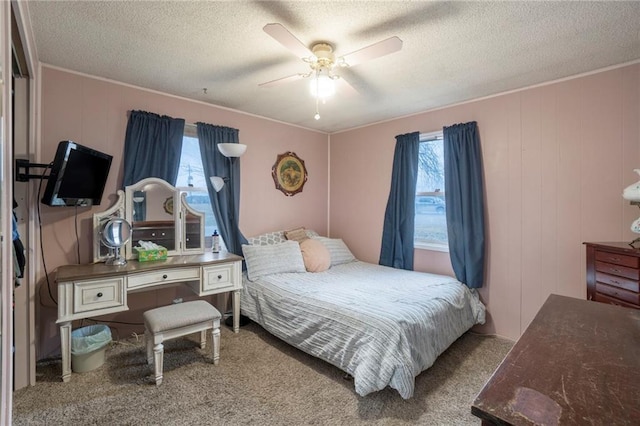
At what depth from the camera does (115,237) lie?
2.45 meters

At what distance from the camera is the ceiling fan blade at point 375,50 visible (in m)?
1.59

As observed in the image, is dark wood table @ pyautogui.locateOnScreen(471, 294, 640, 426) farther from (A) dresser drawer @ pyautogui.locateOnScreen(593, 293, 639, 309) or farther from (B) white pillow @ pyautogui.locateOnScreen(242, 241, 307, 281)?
(B) white pillow @ pyautogui.locateOnScreen(242, 241, 307, 281)

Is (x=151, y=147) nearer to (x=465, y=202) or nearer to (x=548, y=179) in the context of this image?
(x=465, y=202)

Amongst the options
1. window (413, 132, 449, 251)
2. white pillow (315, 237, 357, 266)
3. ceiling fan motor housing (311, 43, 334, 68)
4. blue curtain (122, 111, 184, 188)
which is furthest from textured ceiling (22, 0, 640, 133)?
white pillow (315, 237, 357, 266)

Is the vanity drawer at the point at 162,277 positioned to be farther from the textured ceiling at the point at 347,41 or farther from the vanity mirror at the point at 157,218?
the textured ceiling at the point at 347,41

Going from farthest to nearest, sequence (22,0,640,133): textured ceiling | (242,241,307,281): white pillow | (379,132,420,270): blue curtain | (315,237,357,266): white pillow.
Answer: (315,237,357,266): white pillow → (379,132,420,270): blue curtain → (242,241,307,281): white pillow → (22,0,640,133): textured ceiling

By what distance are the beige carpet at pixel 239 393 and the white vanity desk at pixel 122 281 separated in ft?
1.00

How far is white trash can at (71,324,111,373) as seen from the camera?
84.2 inches

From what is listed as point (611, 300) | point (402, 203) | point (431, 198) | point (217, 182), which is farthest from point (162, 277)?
point (611, 300)

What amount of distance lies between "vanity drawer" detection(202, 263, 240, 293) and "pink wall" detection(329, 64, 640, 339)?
213 centimetres

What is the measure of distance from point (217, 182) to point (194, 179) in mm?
275

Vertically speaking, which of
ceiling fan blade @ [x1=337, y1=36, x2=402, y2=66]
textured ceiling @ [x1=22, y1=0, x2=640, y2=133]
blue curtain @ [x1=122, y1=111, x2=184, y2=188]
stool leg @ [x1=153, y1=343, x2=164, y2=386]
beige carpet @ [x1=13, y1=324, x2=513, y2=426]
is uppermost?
textured ceiling @ [x1=22, y1=0, x2=640, y2=133]

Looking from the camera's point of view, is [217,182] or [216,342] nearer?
[216,342]

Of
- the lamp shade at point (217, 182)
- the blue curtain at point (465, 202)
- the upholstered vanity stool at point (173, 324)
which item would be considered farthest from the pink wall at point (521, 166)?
the upholstered vanity stool at point (173, 324)
